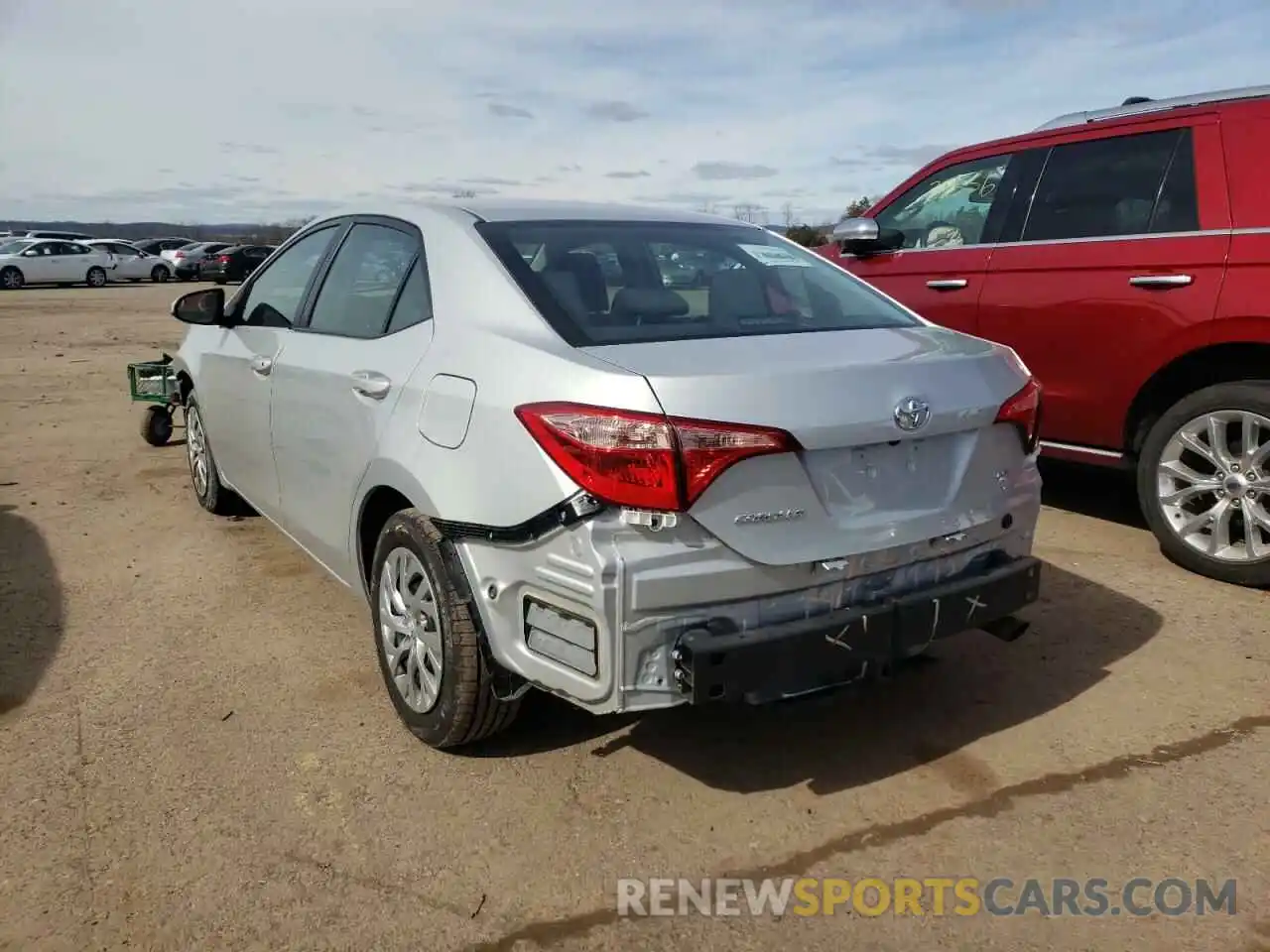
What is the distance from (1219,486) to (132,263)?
37.7m

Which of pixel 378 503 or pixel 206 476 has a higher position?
pixel 378 503

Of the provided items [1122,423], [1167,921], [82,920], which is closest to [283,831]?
[82,920]

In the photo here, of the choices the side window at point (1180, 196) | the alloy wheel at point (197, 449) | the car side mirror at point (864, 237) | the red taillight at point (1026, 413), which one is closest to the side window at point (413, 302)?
the red taillight at point (1026, 413)

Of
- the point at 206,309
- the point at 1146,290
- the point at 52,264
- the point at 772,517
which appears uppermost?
the point at 1146,290

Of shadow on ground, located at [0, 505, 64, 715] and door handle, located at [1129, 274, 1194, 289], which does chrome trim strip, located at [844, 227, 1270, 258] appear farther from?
shadow on ground, located at [0, 505, 64, 715]

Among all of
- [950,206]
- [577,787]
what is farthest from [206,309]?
[950,206]

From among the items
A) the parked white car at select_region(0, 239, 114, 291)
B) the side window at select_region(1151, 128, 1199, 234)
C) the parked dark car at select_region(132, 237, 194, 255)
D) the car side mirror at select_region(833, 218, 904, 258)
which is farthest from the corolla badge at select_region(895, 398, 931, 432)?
the parked dark car at select_region(132, 237, 194, 255)

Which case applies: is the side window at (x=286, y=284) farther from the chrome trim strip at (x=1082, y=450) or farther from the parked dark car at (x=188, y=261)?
the parked dark car at (x=188, y=261)

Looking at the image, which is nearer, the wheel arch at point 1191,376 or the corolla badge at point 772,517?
the corolla badge at point 772,517

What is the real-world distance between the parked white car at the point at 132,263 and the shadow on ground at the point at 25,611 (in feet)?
109

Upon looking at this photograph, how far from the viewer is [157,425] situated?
7586mm

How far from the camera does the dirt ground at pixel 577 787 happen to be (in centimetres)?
242

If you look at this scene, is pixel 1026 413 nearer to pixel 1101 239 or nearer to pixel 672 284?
pixel 672 284

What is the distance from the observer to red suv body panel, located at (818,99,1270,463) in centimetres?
444
